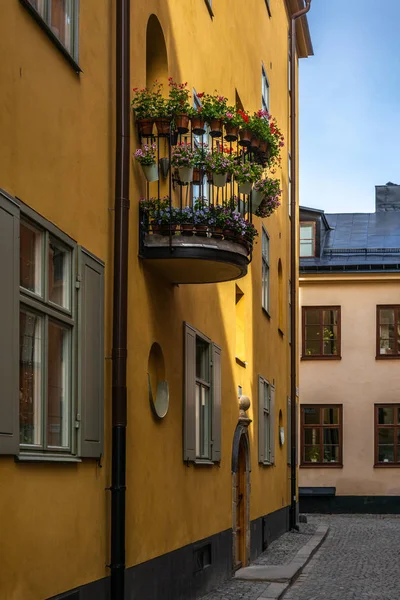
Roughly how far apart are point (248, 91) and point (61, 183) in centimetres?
1057

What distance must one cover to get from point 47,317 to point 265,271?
46.2ft

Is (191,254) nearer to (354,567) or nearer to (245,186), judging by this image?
(245,186)

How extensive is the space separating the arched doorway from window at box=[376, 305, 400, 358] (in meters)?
18.1

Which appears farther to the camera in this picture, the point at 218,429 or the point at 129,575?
the point at 218,429

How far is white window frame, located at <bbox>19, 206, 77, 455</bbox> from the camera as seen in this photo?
23.6ft

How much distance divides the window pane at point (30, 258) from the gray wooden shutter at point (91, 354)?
82 cm

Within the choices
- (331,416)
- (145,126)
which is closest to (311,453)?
(331,416)

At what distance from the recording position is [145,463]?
1045 centimetres

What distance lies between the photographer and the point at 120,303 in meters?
9.28

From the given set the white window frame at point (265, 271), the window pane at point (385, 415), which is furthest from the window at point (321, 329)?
the white window frame at point (265, 271)

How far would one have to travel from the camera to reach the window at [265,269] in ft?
68.5

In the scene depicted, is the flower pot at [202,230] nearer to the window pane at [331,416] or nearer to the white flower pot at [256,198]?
the white flower pot at [256,198]

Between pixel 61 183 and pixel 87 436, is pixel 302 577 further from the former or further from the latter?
pixel 61 183

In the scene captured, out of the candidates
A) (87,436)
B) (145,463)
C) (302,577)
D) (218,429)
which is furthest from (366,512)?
(87,436)
